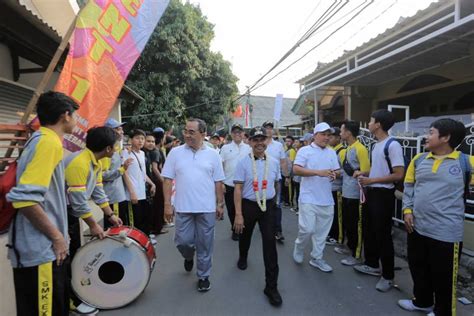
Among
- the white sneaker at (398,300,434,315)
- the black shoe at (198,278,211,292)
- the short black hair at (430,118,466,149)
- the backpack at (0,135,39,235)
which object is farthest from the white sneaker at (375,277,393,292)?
the backpack at (0,135,39,235)

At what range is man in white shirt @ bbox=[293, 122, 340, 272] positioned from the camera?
423cm

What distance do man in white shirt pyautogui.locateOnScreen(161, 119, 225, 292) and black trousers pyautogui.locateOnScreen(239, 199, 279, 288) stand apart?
354 millimetres

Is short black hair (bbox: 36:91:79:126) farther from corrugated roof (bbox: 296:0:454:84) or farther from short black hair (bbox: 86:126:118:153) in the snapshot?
corrugated roof (bbox: 296:0:454:84)

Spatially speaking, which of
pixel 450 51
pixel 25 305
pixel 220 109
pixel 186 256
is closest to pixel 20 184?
pixel 25 305

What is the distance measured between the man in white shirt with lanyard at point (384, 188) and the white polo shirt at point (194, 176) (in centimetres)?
190

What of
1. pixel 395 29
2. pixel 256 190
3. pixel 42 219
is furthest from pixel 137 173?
pixel 395 29

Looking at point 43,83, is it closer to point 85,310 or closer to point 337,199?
point 85,310

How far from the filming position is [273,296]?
343 cm

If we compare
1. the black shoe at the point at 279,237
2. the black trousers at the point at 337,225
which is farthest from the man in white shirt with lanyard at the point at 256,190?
the black trousers at the point at 337,225

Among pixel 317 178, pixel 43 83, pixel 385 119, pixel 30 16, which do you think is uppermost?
pixel 30 16

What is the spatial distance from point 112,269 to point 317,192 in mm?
2634

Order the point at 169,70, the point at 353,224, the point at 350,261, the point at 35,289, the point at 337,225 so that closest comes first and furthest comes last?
the point at 35,289, the point at 350,261, the point at 353,224, the point at 337,225, the point at 169,70

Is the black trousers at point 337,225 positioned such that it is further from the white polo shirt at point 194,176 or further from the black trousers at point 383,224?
the white polo shirt at point 194,176

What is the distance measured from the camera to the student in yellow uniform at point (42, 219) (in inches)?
76.1
